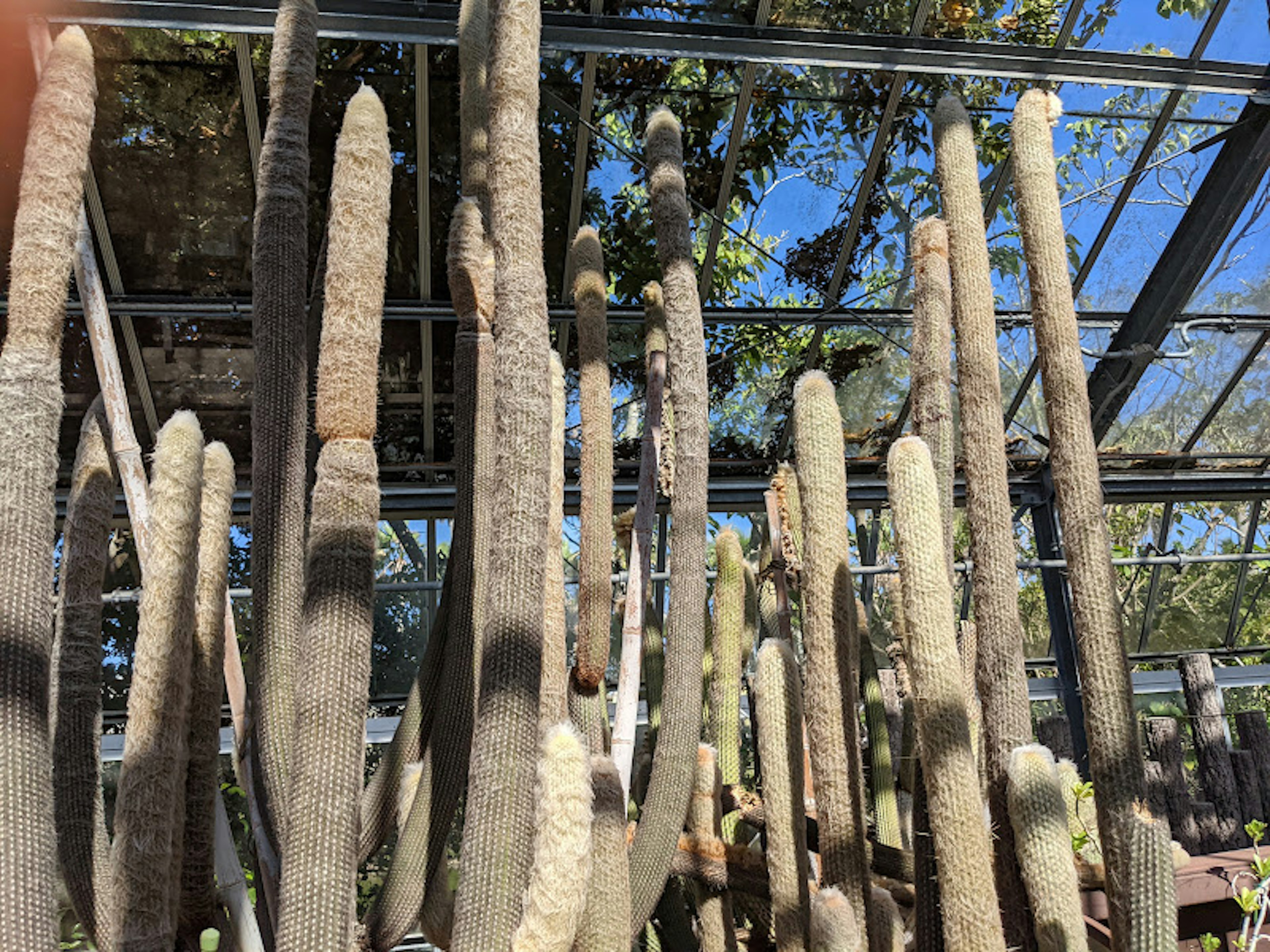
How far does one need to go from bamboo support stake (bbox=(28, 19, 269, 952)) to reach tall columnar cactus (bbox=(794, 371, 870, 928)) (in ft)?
4.80

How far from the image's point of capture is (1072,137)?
7680 mm

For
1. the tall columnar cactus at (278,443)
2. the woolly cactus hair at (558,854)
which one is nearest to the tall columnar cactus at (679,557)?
the woolly cactus hair at (558,854)

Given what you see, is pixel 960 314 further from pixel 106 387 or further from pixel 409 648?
pixel 409 648

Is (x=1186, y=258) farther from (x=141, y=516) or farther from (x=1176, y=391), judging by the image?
(x=141, y=516)

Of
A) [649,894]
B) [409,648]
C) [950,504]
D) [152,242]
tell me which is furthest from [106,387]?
[409,648]

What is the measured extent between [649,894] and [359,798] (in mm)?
1183

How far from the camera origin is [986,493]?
3.15m

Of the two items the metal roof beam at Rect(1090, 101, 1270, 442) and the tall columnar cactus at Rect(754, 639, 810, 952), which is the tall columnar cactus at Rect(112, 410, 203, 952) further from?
the metal roof beam at Rect(1090, 101, 1270, 442)

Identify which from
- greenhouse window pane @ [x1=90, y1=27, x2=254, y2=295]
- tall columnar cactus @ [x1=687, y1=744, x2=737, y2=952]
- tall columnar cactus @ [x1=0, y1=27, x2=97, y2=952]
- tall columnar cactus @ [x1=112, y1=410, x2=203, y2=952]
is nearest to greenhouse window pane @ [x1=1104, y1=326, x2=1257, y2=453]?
tall columnar cactus @ [x1=687, y1=744, x2=737, y2=952]

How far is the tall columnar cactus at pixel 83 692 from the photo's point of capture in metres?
2.38

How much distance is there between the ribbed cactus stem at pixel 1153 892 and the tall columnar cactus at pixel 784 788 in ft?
3.17

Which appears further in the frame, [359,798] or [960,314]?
[960,314]

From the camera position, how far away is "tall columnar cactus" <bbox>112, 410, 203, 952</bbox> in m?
2.09

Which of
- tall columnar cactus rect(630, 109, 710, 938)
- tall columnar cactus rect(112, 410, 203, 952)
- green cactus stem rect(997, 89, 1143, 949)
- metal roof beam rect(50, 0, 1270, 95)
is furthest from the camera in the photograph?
metal roof beam rect(50, 0, 1270, 95)
